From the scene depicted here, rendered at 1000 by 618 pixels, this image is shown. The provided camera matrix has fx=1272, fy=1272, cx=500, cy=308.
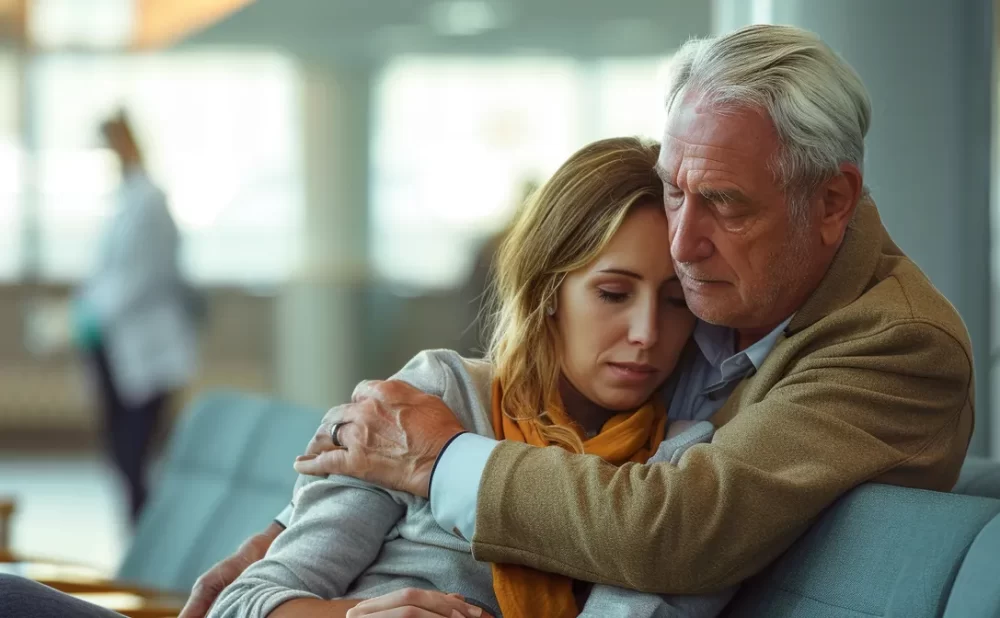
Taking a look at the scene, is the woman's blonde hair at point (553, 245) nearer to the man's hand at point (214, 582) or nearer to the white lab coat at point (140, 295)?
the man's hand at point (214, 582)

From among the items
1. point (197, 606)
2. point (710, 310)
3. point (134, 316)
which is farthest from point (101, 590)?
point (134, 316)

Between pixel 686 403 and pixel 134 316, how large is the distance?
3.95 m

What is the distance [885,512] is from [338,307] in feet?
22.0

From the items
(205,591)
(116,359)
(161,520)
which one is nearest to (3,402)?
(116,359)

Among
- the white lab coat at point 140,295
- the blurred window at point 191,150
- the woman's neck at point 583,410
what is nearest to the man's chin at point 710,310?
the woman's neck at point 583,410

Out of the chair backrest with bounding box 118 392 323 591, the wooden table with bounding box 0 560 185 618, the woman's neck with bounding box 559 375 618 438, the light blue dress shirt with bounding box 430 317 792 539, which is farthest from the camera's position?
the chair backrest with bounding box 118 392 323 591

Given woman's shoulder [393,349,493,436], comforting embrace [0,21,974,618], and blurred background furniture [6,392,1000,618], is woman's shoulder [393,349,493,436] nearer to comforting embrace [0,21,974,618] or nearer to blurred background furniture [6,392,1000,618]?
comforting embrace [0,21,974,618]

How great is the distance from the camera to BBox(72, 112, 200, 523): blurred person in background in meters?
5.20

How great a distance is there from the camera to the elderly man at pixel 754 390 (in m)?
1.36

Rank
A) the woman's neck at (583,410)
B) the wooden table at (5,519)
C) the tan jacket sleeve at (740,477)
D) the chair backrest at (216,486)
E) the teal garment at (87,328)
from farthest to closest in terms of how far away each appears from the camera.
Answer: the teal garment at (87,328) → the wooden table at (5,519) → the chair backrest at (216,486) → the woman's neck at (583,410) → the tan jacket sleeve at (740,477)

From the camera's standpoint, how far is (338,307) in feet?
26.0

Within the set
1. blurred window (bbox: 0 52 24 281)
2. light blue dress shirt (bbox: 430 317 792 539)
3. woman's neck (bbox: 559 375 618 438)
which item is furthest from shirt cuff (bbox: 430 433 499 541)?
blurred window (bbox: 0 52 24 281)

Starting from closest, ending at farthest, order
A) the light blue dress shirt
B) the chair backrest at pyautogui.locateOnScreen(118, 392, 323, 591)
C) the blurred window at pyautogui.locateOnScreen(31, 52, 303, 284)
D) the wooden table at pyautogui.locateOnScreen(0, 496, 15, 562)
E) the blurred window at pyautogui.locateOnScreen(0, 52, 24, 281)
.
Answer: the light blue dress shirt → the chair backrest at pyautogui.locateOnScreen(118, 392, 323, 591) → the wooden table at pyautogui.locateOnScreen(0, 496, 15, 562) → the blurred window at pyautogui.locateOnScreen(0, 52, 24, 281) → the blurred window at pyautogui.locateOnScreen(31, 52, 303, 284)

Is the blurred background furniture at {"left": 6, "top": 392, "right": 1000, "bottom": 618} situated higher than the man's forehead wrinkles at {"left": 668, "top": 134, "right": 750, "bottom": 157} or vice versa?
the man's forehead wrinkles at {"left": 668, "top": 134, "right": 750, "bottom": 157}
